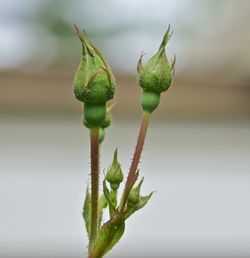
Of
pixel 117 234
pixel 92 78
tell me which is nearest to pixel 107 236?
pixel 117 234

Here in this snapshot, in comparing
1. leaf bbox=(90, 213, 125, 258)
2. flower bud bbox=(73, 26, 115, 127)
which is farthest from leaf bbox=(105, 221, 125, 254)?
flower bud bbox=(73, 26, 115, 127)

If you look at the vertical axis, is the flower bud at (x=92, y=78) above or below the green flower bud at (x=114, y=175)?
above

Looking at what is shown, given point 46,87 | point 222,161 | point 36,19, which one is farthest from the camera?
point 36,19

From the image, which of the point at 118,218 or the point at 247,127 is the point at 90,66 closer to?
the point at 118,218

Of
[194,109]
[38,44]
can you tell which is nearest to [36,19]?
[38,44]

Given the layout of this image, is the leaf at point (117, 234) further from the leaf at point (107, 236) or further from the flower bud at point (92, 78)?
the flower bud at point (92, 78)

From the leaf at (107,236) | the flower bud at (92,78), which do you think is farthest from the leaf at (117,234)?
the flower bud at (92,78)
